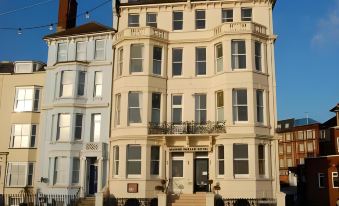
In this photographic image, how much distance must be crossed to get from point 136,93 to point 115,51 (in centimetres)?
454

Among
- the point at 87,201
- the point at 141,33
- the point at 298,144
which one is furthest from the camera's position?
the point at 298,144

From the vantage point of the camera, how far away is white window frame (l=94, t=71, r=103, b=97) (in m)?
30.5

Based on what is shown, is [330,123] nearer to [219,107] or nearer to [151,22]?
[219,107]

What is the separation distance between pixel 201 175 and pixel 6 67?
22.1 metres

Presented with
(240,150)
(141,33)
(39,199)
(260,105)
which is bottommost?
(39,199)

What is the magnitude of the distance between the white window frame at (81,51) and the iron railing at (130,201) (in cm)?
1146

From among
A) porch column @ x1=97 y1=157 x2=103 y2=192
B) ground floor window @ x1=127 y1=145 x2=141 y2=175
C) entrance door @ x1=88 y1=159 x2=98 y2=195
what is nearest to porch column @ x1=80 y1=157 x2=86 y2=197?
entrance door @ x1=88 y1=159 x2=98 y2=195

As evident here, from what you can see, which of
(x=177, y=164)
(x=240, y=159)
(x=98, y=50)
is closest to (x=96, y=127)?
(x=98, y=50)

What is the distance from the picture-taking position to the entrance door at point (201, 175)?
27.1 m

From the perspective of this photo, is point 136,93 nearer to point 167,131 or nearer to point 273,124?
point 167,131

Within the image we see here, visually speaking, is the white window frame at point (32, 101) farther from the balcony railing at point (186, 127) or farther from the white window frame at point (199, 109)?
the white window frame at point (199, 109)

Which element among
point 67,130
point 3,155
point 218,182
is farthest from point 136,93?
point 3,155

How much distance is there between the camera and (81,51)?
31734 mm

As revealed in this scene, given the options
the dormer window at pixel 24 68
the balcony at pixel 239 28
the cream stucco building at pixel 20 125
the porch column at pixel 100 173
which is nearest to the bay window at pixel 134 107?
the porch column at pixel 100 173
